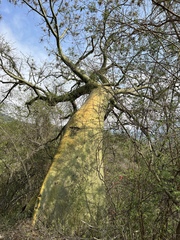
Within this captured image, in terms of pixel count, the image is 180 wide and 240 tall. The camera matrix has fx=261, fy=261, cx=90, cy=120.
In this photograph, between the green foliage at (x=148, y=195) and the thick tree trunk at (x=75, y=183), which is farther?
the thick tree trunk at (x=75, y=183)

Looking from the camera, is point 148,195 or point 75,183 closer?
point 148,195

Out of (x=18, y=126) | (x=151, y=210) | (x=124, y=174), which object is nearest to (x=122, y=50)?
(x=124, y=174)

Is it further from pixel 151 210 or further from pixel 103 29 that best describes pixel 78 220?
pixel 103 29

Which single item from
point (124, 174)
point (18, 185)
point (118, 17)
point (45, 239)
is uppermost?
point (118, 17)

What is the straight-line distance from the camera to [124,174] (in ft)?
8.74

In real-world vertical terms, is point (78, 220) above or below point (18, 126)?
below

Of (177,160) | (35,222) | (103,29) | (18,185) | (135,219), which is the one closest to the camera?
(177,160)

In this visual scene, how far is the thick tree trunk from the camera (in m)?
4.07

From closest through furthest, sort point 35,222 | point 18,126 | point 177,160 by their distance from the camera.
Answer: point 177,160, point 35,222, point 18,126

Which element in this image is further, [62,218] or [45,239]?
[62,218]

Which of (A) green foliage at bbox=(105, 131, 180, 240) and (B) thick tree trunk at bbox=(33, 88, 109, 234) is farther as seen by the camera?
(B) thick tree trunk at bbox=(33, 88, 109, 234)

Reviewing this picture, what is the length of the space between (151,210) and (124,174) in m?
0.44

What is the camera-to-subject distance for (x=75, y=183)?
4418 millimetres

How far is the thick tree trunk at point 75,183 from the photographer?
4.07m
